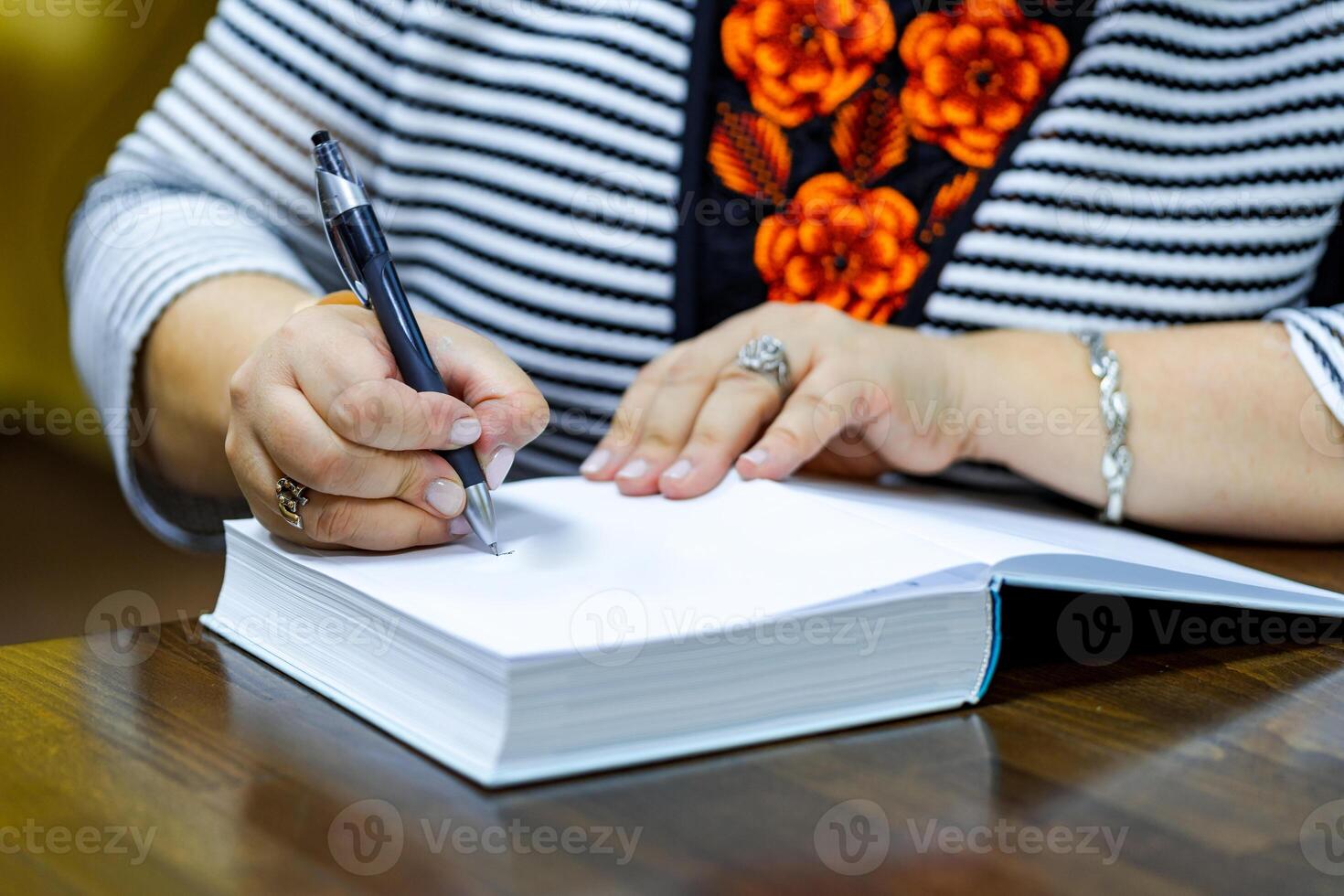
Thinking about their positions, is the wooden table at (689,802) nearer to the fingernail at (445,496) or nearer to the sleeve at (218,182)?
the fingernail at (445,496)

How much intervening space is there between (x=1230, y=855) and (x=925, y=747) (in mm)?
94

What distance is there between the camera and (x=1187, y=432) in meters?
0.66

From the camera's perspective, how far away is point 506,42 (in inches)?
32.5

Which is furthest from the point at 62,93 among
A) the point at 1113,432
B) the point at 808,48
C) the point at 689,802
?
the point at 689,802

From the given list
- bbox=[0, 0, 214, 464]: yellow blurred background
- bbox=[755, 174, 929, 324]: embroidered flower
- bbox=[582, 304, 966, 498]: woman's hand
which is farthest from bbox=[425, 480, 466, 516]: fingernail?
bbox=[0, 0, 214, 464]: yellow blurred background

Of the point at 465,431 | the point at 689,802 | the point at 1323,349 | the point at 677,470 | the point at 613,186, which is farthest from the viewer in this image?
the point at 613,186

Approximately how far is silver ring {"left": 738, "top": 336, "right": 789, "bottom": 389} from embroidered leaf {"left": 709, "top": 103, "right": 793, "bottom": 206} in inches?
6.1

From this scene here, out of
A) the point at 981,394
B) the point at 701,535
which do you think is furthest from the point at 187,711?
the point at 981,394

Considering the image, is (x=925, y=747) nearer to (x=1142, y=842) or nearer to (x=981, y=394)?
(x=1142, y=842)

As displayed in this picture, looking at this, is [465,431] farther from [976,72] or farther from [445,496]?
[976,72]

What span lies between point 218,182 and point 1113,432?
24.6 inches

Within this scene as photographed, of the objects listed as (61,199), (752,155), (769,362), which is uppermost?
(752,155)

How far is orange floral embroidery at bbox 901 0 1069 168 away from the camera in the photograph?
75 centimetres

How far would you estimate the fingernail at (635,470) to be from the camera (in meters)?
0.58
